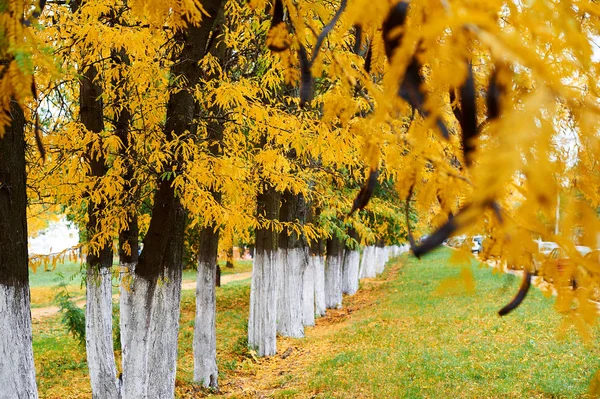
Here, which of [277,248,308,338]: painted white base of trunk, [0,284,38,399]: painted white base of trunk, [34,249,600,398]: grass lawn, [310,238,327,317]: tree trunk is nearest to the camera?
[0,284,38,399]: painted white base of trunk

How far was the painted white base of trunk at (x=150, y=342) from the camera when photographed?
729cm

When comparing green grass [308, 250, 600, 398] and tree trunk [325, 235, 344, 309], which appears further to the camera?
tree trunk [325, 235, 344, 309]

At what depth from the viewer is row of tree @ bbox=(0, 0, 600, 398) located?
71.4 inches

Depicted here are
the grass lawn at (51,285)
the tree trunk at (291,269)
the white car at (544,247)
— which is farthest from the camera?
the grass lawn at (51,285)

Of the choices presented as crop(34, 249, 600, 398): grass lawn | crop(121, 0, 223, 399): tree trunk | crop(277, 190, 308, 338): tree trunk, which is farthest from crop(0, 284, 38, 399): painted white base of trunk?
crop(277, 190, 308, 338): tree trunk

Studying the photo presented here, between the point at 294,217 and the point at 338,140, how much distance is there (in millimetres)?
7127

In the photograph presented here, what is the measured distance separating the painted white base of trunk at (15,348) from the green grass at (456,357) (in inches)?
159

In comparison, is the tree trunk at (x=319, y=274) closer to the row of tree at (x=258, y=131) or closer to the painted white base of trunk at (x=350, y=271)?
the painted white base of trunk at (x=350, y=271)

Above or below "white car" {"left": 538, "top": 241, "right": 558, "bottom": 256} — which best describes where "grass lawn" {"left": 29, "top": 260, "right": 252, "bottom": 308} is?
below

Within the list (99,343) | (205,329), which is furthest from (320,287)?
(99,343)

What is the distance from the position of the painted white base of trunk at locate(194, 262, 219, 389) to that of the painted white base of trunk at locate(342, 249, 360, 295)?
1419 centimetres

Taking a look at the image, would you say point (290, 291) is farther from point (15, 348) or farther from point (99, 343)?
point (15, 348)

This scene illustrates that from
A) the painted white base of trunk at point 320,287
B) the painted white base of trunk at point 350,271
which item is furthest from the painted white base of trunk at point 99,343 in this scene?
the painted white base of trunk at point 350,271

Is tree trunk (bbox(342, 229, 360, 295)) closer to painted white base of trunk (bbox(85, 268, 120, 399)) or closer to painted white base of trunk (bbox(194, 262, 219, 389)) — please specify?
painted white base of trunk (bbox(194, 262, 219, 389))
